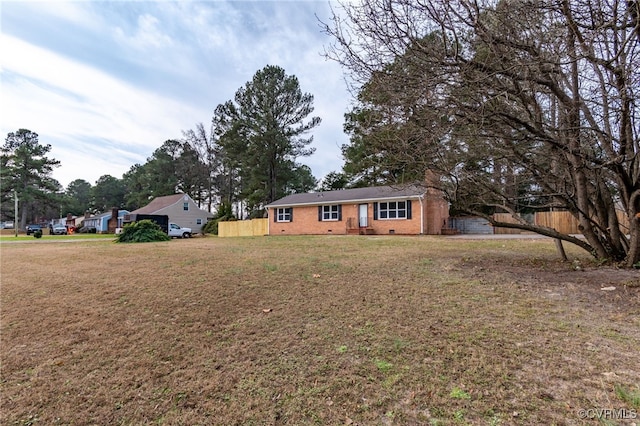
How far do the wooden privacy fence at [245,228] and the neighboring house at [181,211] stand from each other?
27.4ft

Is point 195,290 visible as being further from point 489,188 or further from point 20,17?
point 20,17

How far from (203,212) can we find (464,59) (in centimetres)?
3732

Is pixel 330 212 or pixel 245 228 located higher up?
pixel 330 212

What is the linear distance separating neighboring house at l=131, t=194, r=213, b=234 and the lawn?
102 ft

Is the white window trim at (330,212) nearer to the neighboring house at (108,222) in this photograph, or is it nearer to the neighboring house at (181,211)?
the neighboring house at (181,211)

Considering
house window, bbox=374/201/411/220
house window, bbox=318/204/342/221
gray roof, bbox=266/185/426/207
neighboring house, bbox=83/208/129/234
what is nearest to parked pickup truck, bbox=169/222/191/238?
gray roof, bbox=266/185/426/207

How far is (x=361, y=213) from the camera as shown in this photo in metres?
20.8

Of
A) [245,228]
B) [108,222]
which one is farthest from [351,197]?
[108,222]

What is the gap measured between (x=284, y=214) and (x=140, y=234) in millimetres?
10360

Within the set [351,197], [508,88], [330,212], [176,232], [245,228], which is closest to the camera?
[508,88]

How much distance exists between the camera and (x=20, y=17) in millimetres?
6695

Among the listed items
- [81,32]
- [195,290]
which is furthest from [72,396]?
[81,32]

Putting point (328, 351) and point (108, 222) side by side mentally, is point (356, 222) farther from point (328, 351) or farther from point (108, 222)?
point (108, 222)

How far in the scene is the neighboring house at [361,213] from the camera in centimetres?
1881
